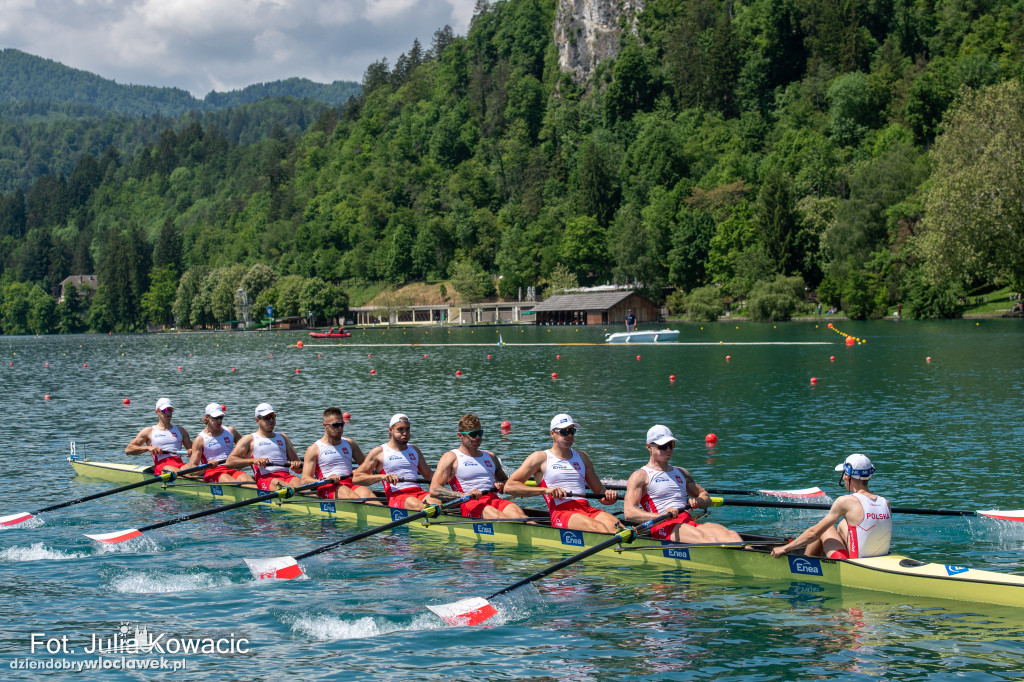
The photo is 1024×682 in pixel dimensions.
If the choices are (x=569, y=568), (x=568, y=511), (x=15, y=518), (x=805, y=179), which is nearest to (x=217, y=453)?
(x=15, y=518)

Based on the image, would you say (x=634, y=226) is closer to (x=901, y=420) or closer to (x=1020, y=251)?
(x=1020, y=251)

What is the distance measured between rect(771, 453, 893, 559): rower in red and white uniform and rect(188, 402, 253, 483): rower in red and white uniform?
13.4 metres

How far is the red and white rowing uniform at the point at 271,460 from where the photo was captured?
838 inches

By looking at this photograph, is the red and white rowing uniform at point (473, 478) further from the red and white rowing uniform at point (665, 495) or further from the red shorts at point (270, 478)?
the red shorts at point (270, 478)

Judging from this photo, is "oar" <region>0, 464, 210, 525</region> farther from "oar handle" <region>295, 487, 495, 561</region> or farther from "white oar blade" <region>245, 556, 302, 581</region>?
"oar handle" <region>295, 487, 495, 561</region>

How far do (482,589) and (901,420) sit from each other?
21.1 m

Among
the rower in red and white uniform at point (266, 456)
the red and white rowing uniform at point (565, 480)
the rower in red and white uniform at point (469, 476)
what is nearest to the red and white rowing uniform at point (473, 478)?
the rower in red and white uniform at point (469, 476)

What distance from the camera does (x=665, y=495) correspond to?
15.4 m

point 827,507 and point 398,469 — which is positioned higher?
point 398,469

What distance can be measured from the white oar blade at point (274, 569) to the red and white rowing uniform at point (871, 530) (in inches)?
341

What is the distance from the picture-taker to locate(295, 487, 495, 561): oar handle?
1600 centimetres

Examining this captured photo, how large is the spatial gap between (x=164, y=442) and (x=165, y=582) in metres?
9.72

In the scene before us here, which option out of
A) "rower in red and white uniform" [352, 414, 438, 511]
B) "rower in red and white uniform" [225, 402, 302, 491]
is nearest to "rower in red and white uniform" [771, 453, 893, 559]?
"rower in red and white uniform" [352, 414, 438, 511]

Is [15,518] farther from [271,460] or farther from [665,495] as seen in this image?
[665,495]
